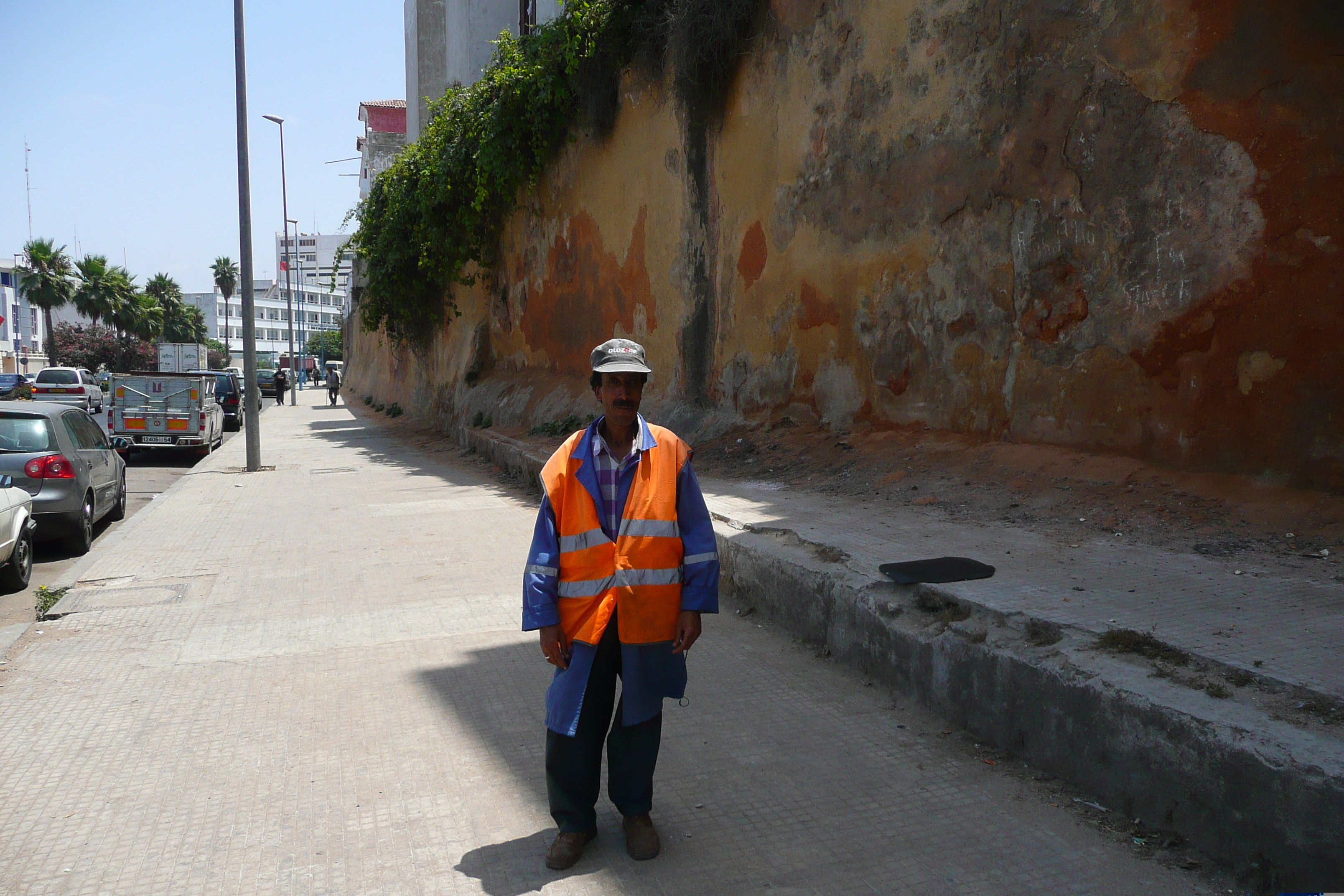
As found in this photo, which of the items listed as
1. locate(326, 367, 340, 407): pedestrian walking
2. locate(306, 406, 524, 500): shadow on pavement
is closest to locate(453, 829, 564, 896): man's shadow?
locate(306, 406, 524, 500): shadow on pavement

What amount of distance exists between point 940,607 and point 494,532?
5.73 meters

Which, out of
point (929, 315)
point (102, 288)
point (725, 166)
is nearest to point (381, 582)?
point (929, 315)

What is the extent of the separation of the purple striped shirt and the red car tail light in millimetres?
7807

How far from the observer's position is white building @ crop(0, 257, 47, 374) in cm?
6469

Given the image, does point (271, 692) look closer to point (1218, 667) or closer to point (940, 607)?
point (940, 607)

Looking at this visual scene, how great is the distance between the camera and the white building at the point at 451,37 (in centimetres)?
2619

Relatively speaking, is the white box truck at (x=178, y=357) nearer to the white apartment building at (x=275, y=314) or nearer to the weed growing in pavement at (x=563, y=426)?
the weed growing in pavement at (x=563, y=426)

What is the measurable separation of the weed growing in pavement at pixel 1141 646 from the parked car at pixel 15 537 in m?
7.53

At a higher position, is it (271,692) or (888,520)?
(888,520)

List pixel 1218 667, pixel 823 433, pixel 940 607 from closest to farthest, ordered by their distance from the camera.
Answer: pixel 1218 667 < pixel 940 607 < pixel 823 433

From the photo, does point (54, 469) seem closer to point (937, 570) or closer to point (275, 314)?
point (937, 570)

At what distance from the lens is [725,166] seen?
12.4 meters

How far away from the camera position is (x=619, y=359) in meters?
3.20

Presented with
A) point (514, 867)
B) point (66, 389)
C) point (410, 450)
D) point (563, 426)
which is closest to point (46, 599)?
point (514, 867)
